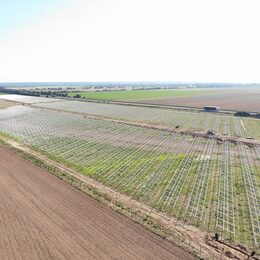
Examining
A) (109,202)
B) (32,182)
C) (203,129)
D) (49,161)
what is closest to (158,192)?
(109,202)

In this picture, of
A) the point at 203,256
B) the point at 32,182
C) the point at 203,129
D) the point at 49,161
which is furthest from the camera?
A: the point at 203,129

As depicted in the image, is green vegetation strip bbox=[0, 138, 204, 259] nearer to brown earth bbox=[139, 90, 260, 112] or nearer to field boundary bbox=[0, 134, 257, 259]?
field boundary bbox=[0, 134, 257, 259]

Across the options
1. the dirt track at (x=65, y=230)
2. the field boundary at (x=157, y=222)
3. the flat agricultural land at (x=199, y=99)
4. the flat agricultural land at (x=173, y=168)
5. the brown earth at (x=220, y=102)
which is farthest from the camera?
the flat agricultural land at (x=199, y=99)

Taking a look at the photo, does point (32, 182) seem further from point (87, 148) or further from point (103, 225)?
point (87, 148)

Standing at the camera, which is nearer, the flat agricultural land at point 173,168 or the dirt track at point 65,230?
the dirt track at point 65,230

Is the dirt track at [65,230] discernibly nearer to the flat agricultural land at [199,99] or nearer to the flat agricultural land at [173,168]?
the flat agricultural land at [173,168]

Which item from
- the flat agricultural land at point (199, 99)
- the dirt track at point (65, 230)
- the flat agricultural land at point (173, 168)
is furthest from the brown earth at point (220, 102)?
the dirt track at point (65, 230)
